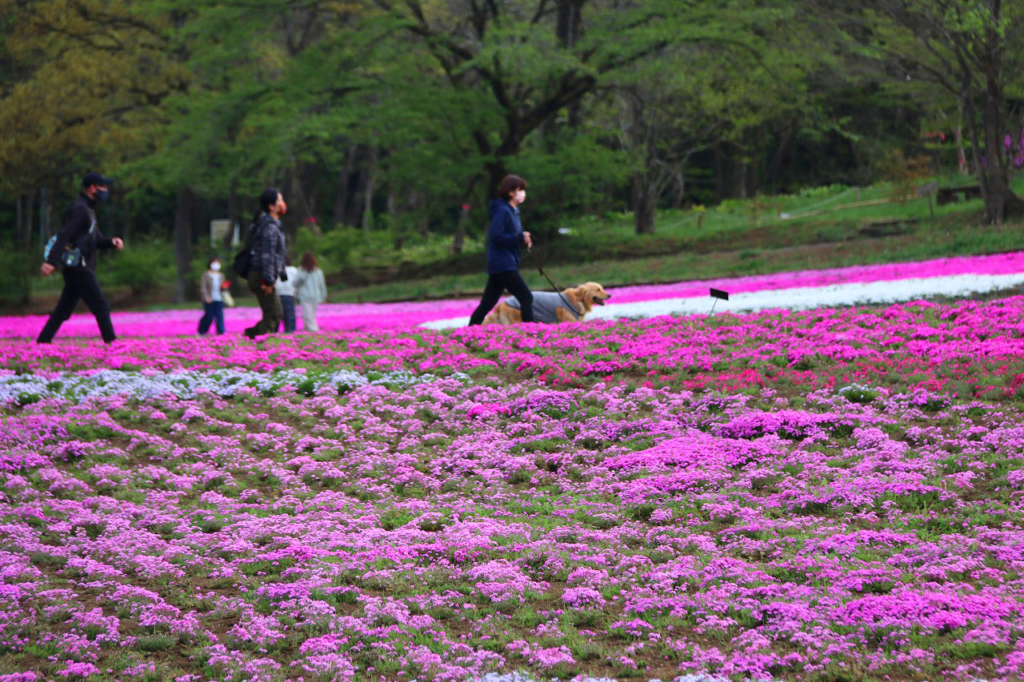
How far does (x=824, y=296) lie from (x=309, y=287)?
800 centimetres

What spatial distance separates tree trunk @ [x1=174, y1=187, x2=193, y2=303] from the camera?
37.1 m

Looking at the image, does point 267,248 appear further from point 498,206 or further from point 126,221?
point 126,221

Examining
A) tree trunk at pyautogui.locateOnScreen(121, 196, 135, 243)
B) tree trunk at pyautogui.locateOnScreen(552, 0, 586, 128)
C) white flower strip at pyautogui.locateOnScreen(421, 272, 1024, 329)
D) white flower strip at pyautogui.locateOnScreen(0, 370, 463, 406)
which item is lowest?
white flower strip at pyautogui.locateOnScreen(0, 370, 463, 406)

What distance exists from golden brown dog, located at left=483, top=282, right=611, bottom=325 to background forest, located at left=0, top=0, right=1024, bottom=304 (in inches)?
494

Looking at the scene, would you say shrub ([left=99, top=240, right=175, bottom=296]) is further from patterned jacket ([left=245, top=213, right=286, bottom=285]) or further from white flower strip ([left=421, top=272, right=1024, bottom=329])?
patterned jacket ([left=245, top=213, right=286, bottom=285])

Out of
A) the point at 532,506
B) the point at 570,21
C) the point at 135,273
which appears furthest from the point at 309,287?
the point at 135,273

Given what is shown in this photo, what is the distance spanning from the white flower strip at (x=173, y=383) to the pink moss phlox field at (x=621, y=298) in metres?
5.25

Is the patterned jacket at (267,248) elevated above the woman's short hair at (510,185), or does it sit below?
below

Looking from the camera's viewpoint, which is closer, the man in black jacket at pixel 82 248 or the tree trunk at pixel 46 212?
the man in black jacket at pixel 82 248

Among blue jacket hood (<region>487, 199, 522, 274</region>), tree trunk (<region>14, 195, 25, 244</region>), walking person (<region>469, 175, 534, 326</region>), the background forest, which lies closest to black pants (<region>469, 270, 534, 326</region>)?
walking person (<region>469, 175, 534, 326</region>)

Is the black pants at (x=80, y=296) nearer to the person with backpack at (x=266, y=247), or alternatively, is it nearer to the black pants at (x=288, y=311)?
the person with backpack at (x=266, y=247)

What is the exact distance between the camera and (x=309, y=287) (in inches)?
658

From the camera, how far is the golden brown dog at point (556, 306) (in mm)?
15047

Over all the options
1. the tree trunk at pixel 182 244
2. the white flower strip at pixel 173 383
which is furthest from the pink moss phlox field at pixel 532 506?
the tree trunk at pixel 182 244
